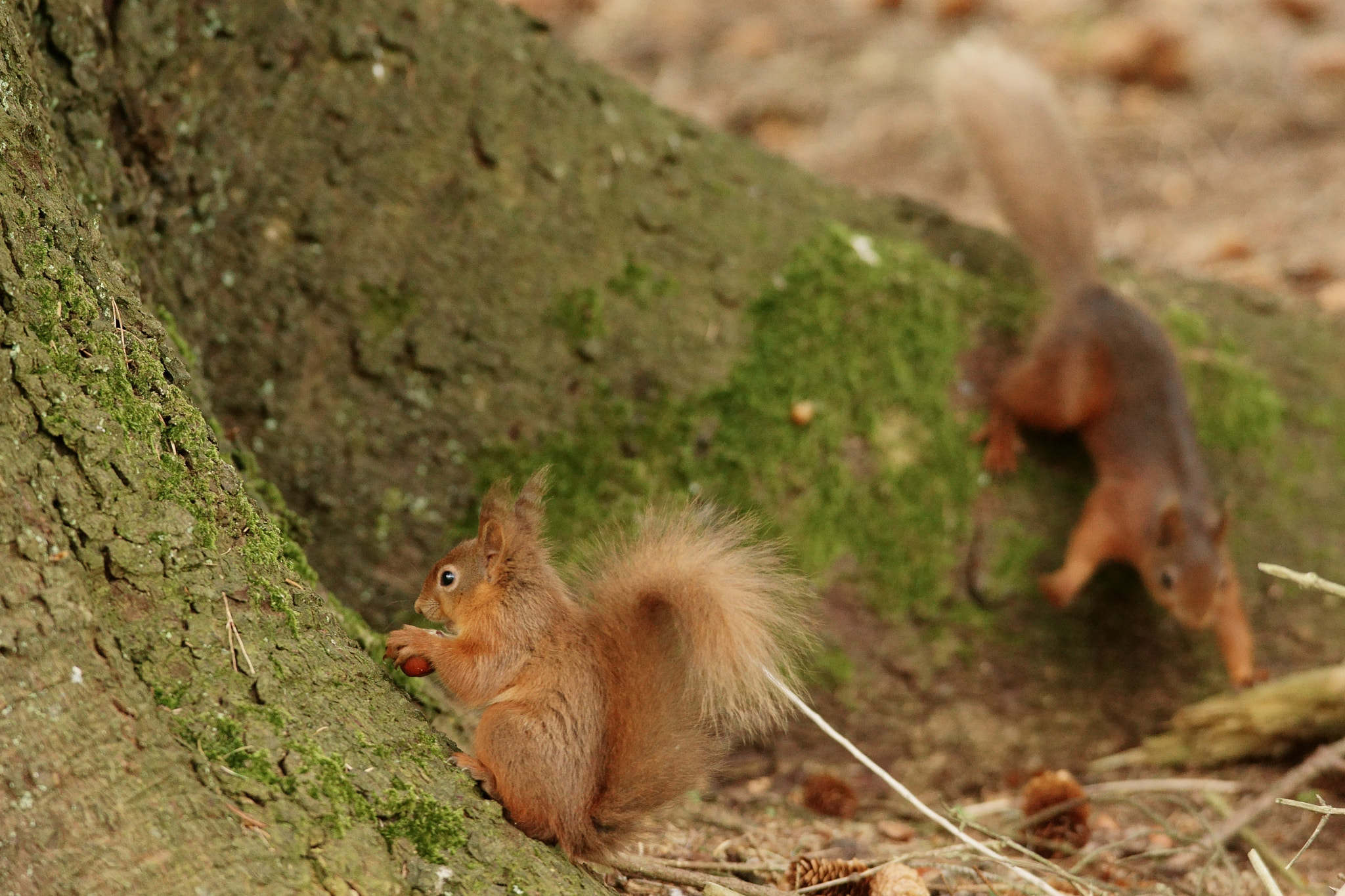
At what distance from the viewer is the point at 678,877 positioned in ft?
6.31

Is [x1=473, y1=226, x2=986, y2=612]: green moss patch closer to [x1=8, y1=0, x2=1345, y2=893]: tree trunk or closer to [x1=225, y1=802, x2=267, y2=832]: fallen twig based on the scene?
[x1=8, y1=0, x2=1345, y2=893]: tree trunk

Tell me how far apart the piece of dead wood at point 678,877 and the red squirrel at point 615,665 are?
0.28ft

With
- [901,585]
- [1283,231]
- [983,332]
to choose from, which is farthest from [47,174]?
[1283,231]

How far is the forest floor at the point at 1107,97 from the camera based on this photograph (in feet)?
18.8

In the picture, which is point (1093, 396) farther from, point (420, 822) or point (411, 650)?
point (420, 822)

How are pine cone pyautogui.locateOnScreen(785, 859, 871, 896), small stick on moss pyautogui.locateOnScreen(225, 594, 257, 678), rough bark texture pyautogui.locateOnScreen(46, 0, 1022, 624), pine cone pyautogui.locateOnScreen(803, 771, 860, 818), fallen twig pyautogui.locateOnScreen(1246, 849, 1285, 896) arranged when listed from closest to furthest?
small stick on moss pyautogui.locateOnScreen(225, 594, 257, 678)
fallen twig pyautogui.locateOnScreen(1246, 849, 1285, 896)
pine cone pyautogui.locateOnScreen(785, 859, 871, 896)
rough bark texture pyautogui.locateOnScreen(46, 0, 1022, 624)
pine cone pyautogui.locateOnScreen(803, 771, 860, 818)

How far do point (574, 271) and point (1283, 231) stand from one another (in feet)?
14.1

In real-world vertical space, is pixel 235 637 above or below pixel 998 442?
below

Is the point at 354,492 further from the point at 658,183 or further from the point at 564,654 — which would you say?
the point at 658,183

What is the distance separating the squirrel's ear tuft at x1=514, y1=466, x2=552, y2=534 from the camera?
7.14 ft

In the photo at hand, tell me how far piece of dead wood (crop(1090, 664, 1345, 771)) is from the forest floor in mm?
1566

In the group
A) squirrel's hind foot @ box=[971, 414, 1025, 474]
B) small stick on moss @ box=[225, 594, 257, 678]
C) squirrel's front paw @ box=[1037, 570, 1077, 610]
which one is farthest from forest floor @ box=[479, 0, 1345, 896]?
small stick on moss @ box=[225, 594, 257, 678]

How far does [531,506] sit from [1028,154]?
2683 millimetres

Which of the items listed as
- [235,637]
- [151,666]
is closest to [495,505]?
[235,637]
